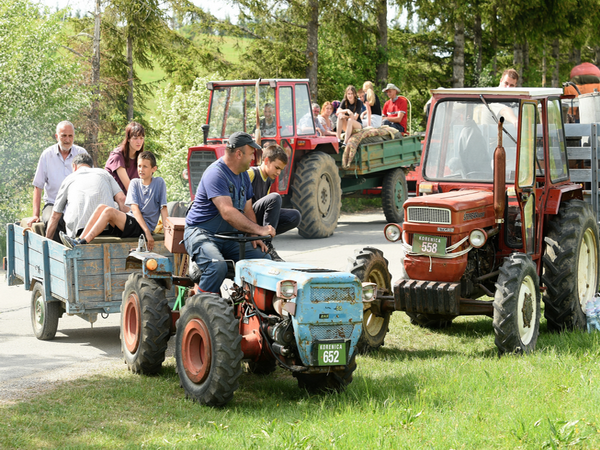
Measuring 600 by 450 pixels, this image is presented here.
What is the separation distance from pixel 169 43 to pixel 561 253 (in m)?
18.6

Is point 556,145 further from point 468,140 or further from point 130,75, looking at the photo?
point 130,75

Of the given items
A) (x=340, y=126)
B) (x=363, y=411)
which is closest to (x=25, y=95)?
(x=340, y=126)

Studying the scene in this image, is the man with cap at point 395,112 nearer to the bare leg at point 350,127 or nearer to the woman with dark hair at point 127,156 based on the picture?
the bare leg at point 350,127

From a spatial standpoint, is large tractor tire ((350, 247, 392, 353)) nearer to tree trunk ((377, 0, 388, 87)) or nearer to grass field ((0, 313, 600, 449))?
grass field ((0, 313, 600, 449))

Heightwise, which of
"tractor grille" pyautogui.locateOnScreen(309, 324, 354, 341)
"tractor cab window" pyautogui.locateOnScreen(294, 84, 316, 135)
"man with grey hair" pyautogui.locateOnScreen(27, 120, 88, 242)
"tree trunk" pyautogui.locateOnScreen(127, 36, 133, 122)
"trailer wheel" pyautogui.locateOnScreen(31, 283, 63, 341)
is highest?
"tree trunk" pyautogui.locateOnScreen(127, 36, 133, 122)

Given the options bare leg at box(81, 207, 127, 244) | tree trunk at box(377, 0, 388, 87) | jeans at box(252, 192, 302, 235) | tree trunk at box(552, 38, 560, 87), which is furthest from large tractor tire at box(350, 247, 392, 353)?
tree trunk at box(552, 38, 560, 87)

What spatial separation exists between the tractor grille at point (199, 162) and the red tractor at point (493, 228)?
729cm

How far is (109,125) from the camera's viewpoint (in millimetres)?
22953

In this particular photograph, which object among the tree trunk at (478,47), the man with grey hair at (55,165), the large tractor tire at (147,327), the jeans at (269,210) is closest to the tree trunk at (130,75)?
the tree trunk at (478,47)

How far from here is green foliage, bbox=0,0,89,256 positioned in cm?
1492

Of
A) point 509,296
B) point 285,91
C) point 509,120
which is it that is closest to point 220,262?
point 509,296

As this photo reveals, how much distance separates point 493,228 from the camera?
7562 mm

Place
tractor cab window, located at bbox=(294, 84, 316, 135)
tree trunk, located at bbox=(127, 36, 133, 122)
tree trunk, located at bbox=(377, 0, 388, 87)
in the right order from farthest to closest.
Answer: tree trunk, located at bbox=(377, 0, 388, 87)
tree trunk, located at bbox=(127, 36, 133, 122)
tractor cab window, located at bbox=(294, 84, 316, 135)

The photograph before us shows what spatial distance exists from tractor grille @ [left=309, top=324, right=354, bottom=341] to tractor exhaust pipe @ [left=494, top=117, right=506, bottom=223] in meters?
2.13
